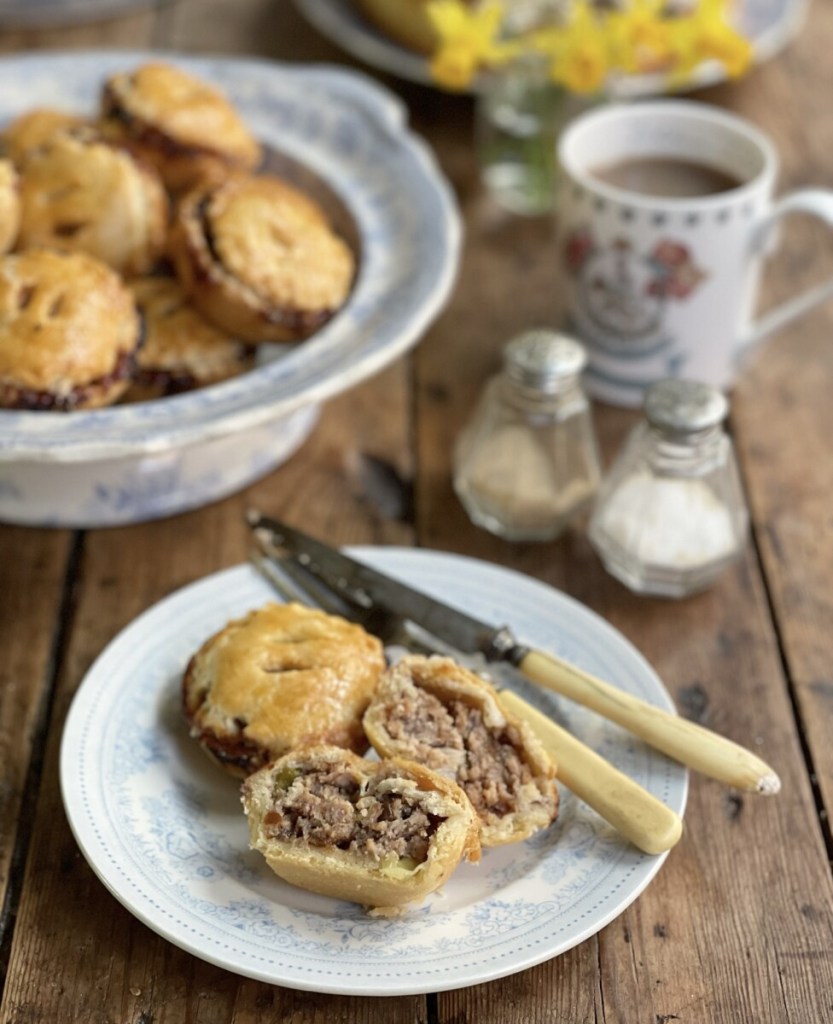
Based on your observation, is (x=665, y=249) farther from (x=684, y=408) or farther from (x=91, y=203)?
(x=91, y=203)

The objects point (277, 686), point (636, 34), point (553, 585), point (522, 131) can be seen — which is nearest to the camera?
point (277, 686)

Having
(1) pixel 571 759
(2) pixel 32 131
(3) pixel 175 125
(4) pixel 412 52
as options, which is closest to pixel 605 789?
(1) pixel 571 759

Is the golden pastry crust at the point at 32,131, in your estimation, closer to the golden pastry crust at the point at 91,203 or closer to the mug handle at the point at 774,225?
the golden pastry crust at the point at 91,203

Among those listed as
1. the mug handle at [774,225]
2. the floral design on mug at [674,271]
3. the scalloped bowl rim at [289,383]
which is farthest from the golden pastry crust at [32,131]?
the mug handle at [774,225]

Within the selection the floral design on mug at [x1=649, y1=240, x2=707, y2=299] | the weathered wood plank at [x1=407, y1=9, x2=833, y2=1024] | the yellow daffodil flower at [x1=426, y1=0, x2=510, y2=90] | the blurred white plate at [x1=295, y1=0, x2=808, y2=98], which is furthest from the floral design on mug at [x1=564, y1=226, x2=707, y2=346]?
the blurred white plate at [x1=295, y1=0, x2=808, y2=98]

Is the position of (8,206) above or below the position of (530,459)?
above

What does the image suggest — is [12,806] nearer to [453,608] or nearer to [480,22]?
[453,608]

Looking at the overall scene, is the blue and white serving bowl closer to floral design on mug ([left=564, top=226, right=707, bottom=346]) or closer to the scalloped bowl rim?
the scalloped bowl rim
